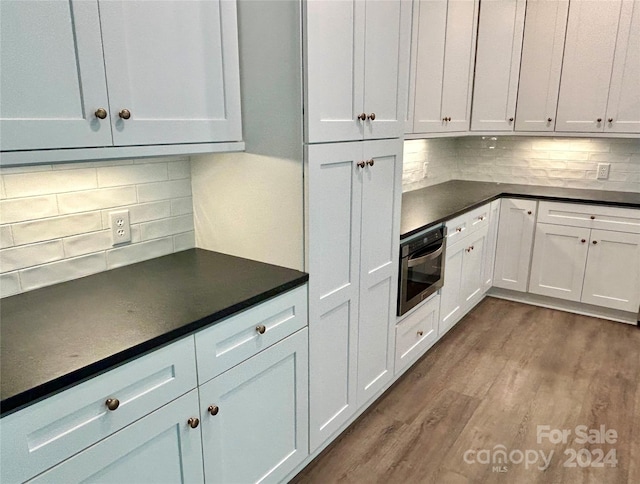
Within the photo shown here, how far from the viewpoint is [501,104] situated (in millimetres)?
3602

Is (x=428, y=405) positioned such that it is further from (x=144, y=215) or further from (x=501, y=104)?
(x=501, y=104)

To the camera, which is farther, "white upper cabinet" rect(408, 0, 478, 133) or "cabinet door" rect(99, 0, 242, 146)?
"white upper cabinet" rect(408, 0, 478, 133)

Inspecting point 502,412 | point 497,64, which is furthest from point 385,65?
point 497,64

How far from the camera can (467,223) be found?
10.4 ft

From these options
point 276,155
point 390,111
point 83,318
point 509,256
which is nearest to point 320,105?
point 276,155

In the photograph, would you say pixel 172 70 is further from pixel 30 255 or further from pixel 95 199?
pixel 30 255

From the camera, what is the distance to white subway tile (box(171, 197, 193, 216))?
195 centimetres

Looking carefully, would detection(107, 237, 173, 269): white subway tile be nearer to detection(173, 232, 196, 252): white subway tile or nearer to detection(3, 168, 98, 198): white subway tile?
detection(173, 232, 196, 252): white subway tile

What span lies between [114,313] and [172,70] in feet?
2.50

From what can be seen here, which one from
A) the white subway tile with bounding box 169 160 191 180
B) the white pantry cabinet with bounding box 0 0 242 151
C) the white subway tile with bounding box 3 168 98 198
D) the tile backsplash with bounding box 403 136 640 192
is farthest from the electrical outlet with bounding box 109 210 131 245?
the tile backsplash with bounding box 403 136 640 192

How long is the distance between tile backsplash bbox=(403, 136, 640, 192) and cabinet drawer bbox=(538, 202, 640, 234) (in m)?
0.55

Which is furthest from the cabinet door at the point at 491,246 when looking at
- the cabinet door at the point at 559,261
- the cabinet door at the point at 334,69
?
the cabinet door at the point at 334,69

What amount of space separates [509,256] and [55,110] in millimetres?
3443

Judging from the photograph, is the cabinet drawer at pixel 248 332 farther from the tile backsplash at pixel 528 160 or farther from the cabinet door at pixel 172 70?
the tile backsplash at pixel 528 160
